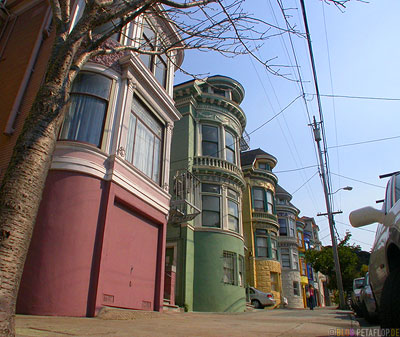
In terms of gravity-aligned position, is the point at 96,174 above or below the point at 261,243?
below

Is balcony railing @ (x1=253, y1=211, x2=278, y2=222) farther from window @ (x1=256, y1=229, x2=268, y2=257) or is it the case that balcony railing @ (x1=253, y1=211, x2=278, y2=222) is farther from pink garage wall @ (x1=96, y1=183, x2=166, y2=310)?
pink garage wall @ (x1=96, y1=183, x2=166, y2=310)

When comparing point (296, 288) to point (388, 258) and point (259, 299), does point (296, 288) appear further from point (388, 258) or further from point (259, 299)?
point (388, 258)

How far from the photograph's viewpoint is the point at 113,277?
8453 millimetres

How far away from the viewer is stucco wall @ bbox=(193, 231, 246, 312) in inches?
626

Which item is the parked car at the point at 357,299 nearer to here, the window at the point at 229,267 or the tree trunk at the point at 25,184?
the window at the point at 229,267

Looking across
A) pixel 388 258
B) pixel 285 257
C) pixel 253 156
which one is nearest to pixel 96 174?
pixel 388 258

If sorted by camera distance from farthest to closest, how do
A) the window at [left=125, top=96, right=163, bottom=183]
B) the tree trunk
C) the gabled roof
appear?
1. the gabled roof
2. the window at [left=125, top=96, right=163, bottom=183]
3. the tree trunk

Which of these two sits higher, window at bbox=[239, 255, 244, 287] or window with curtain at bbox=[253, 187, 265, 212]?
window with curtain at bbox=[253, 187, 265, 212]

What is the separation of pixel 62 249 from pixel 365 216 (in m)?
6.55

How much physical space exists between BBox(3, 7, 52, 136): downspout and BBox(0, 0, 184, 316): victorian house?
0.10ft

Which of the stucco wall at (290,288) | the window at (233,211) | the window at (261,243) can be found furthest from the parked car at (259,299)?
the stucco wall at (290,288)

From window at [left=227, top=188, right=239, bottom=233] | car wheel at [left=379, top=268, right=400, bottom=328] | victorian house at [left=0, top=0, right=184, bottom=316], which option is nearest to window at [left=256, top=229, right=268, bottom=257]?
window at [left=227, top=188, right=239, bottom=233]

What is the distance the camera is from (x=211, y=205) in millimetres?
18234

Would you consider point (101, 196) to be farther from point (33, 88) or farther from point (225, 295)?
point (225, 295)
